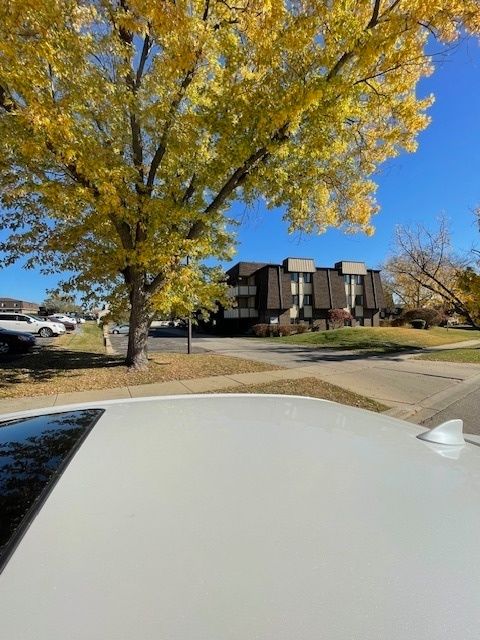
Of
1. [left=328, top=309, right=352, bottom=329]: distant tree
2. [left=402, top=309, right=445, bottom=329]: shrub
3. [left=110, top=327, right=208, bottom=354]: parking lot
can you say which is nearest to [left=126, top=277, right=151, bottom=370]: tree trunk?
[left=110, top=327, right=208, bottom=354]: parking lot

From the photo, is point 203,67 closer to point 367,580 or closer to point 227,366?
point 227,366

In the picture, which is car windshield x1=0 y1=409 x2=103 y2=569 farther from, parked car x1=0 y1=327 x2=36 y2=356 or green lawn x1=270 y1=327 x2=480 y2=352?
green lawn x1=270 y1=327 x2=480 y2=352

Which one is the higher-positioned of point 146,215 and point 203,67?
point 203,67

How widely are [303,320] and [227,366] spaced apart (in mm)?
33922

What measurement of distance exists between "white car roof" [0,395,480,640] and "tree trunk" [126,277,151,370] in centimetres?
827

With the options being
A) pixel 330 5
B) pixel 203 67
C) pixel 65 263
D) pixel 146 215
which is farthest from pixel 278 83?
pixel 65 263

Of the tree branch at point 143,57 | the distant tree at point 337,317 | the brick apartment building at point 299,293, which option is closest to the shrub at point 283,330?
the brick apartment building at point 299,293

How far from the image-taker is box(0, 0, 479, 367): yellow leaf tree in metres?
6.50

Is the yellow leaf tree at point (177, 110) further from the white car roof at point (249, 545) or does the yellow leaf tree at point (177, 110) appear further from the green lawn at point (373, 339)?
the green lawn at point (373, 339)

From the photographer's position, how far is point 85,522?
1199mm

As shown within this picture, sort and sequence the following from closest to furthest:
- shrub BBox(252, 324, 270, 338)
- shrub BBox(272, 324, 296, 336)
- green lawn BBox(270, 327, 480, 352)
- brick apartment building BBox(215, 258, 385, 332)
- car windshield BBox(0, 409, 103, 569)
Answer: car windshield BBox(0, 409, 103, 569) → green lawn BBox(270, 327, 480, 352) → shrub BBox(272, 324, 296, 336) → shrub BBox(252, 324, 270, 338) → brick apartment building BBox(215, 258, 385, 332)

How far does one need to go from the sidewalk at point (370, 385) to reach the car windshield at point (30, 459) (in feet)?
17.6

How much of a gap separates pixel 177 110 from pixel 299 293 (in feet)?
123

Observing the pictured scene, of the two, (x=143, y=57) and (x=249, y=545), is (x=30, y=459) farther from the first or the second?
(x=143, y=57)
